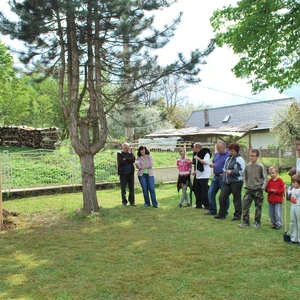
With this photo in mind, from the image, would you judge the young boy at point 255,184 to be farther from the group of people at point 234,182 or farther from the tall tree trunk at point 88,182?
the tall tree trunk at point 88,182

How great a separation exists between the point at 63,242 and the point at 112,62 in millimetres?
4458

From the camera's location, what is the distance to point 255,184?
6754 mm

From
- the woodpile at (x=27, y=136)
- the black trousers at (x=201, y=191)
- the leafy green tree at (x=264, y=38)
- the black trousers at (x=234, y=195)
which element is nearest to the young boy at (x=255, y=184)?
the black trousers at (x=234, y=195)

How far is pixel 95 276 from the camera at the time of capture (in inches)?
170

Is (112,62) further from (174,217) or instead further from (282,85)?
(282,85)

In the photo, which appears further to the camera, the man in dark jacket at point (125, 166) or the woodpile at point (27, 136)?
the woodpile at point (27, 136)

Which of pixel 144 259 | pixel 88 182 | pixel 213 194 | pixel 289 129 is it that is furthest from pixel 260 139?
pixel 144 259

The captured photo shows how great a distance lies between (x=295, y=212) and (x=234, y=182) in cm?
186

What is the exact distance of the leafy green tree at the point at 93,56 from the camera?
743 centimetres

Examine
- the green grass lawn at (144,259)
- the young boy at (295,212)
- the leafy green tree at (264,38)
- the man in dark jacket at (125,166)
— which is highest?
the leafy green tree at (264,38)

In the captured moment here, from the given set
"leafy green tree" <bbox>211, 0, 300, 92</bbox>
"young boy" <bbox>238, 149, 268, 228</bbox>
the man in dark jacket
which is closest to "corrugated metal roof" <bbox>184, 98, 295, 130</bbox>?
"leafy green tree" <bbox>211, 0, 300, 92</bbox>

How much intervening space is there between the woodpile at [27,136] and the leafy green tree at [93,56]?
11541mm

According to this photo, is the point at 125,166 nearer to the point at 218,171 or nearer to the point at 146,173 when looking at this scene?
the point at 146,173

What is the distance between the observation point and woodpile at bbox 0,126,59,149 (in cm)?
1975
